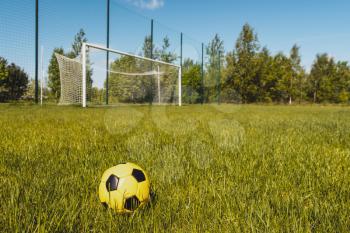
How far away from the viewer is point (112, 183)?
1.51 metres

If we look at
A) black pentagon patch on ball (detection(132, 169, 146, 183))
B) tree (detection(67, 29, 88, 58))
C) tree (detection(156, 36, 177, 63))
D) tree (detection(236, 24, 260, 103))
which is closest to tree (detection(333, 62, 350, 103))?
tree (detection(236, 24, 260, 103))

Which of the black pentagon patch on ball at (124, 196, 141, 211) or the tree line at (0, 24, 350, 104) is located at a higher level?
the tree line at (0, 24, 350, 104)

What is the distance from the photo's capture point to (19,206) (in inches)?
54.5

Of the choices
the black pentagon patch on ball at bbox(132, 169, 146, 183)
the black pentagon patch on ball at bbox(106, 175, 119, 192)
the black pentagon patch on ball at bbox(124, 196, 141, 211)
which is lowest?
the black pentagon patch on ball at bbox(124, 196, 141, 211)

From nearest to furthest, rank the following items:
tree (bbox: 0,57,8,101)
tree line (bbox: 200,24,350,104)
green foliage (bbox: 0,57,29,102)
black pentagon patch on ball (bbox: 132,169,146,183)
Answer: black pentagon patch on ball (bbox: 132,169,146,183)
tree (bbox: 0,57,8,101)
green foliage (bbox: 0,57,29,102)
tree line (bbox: 200,24,350,104)

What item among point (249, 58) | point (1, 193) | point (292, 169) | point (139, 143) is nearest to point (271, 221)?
point (292, 169)

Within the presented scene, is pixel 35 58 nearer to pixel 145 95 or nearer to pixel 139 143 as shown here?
pixel 145 95

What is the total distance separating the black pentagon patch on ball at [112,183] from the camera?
4.86 feet

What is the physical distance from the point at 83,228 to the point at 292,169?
1.66 m

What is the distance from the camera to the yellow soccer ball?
1436 millimetres

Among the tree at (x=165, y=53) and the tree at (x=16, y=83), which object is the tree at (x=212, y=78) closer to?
the tree at (x=165, y=53)

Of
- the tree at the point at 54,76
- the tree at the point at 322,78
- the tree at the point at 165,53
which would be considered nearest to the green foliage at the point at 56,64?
the tree at the point at 54,76

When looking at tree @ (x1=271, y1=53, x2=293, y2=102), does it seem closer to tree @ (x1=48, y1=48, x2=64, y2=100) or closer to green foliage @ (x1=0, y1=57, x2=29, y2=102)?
tree @ (x1=48, y1=48, x2=64, y2=100)

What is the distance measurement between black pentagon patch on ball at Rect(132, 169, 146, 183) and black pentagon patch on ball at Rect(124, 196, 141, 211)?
0.11 m
